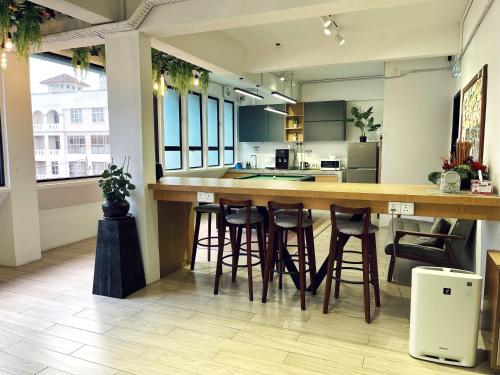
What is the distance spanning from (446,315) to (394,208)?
2.84ft

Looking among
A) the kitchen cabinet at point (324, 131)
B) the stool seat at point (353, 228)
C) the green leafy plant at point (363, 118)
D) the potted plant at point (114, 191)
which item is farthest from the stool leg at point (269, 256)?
the kitchen cabinet at point (324, 131)

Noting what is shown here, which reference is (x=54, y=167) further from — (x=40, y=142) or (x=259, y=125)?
(x=259, y=125)

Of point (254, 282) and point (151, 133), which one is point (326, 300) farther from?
point (151, 133)

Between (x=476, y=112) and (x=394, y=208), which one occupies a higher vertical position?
(x=476, y=112)

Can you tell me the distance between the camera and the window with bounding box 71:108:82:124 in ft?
18.9

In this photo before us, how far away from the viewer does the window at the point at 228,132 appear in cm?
916

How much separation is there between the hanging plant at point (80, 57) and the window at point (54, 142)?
5.19 ft

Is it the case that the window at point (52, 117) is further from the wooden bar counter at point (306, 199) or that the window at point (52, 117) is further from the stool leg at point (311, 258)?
the stool leg at point (311, 258)

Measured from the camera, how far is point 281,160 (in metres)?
8.88

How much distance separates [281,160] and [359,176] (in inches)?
90.3

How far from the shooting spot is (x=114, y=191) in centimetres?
344

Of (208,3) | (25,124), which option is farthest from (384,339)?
(25,124)

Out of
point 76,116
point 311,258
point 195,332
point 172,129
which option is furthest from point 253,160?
point 195,332

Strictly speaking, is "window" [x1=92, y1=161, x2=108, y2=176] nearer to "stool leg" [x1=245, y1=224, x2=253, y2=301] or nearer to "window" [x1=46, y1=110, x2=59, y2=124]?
"window" [x1=46, y1=110, x2=59, y2=124]
